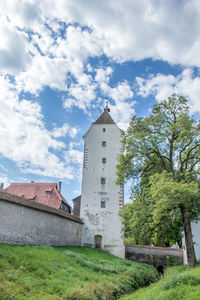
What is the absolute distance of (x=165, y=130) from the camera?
16.7 m

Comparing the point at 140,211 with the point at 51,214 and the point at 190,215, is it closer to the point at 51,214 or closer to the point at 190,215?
the point at 190,215

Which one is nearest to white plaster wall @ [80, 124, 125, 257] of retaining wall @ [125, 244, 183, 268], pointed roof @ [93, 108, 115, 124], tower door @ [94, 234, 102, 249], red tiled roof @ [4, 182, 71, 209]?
tower door @ [94, 234, 102, 249]

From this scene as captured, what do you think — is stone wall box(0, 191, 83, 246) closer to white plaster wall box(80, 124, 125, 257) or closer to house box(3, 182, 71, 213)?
white plaster wall box(80, 124, 125, 257)

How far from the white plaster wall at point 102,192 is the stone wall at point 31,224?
3234mm

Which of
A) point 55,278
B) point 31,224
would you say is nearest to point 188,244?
point 55,278

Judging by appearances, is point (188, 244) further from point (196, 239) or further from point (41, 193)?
point (41, 193)

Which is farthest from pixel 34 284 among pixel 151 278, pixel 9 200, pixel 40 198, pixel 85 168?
pixel 40 198

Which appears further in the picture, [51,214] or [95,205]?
[95,205]

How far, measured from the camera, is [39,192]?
87.8 ft

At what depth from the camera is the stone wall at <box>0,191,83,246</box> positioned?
42.2 feet

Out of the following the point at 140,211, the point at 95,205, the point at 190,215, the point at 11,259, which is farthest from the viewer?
the point at 95,205

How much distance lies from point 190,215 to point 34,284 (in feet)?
34.1

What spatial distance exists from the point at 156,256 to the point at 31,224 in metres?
12.7

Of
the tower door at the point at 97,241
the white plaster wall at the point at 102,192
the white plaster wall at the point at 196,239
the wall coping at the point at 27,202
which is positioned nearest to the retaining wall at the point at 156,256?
the white plaster wall at the point at 102,192
